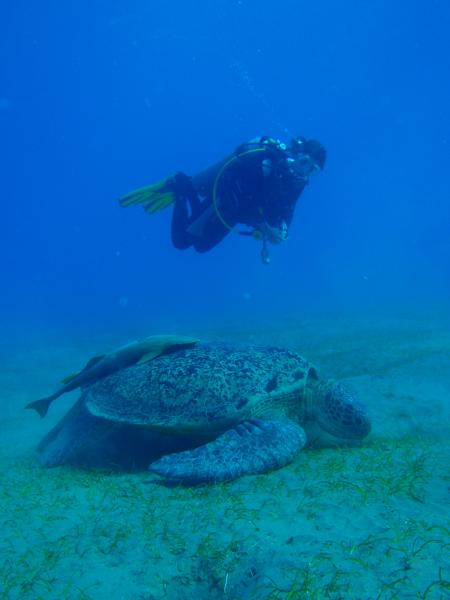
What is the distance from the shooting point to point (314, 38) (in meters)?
82.9

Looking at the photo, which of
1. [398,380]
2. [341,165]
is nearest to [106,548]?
[398,380]

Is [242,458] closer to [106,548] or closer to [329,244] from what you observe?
[106,548]

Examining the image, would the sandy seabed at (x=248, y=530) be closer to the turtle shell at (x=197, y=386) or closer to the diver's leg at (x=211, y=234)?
the turtle shell at (x=197, y=386)

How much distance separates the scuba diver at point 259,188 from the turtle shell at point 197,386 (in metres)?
3.78

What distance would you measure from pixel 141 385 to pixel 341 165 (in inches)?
5482

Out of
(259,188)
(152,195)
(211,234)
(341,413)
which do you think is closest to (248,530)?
(341,413)

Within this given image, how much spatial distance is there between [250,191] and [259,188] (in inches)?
7.3

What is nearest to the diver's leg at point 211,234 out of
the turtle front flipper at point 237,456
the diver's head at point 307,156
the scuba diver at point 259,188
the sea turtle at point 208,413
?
the scuba diver at point 259,188

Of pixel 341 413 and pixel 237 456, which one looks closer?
pixel 237 456

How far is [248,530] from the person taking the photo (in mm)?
2283

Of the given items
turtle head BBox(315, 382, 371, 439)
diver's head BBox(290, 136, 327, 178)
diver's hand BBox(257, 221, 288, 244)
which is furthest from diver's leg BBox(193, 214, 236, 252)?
turtle head BBox(315, 382, 371, 439)

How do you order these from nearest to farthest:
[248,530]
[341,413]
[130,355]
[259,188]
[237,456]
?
1. [248,530]
2. [237,456]
3. [341,413]
4. [130,355]
5. [259,188]

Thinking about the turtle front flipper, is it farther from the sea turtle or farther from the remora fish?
the remora fish

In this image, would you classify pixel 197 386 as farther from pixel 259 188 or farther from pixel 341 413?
pixel 259 188
